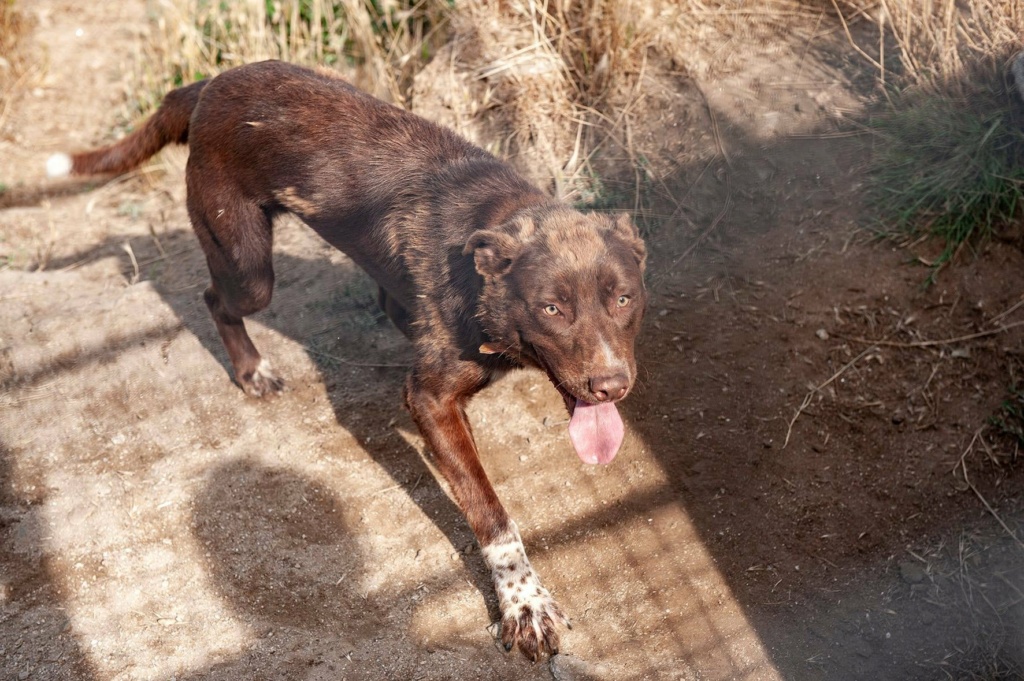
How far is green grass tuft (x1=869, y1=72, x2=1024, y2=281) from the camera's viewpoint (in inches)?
179

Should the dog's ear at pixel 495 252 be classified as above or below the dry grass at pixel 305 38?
above

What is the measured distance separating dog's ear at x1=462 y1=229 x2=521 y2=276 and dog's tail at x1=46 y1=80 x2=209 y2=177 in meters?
1.80

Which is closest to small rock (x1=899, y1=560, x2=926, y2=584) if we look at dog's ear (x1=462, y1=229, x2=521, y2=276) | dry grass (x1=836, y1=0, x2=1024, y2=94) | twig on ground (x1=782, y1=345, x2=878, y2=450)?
twig on ground (x1=782, y1=345, x2=878, y2=450)

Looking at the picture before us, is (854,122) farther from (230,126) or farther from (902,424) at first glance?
(230,126)

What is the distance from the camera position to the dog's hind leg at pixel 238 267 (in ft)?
14.2

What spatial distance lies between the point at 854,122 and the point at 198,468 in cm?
397

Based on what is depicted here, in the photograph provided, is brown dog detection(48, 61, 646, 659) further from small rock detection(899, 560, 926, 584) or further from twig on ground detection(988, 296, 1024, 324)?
twig on ground detection(988, 296, 1024, 324)

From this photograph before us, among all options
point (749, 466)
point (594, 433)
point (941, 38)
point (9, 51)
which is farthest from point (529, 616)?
point (9, 51)

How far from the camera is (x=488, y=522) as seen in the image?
146 inches

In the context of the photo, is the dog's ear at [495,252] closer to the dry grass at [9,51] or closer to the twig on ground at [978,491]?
the twig on ground at [978,491]

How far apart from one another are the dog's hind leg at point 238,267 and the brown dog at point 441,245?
0.03ft

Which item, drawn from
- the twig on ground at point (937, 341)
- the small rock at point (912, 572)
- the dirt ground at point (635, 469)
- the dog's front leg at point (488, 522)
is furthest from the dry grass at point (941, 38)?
the dog's front leg at point (488, 522)

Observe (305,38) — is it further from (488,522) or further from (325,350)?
(488,522)

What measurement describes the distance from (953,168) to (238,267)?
11.6 feet
